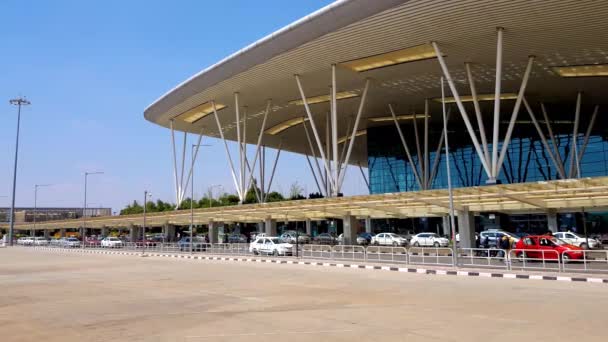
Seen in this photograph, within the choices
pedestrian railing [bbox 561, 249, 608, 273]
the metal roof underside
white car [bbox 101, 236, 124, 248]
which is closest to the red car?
pedestrian railing [bbox 561, 249, 608, 273]

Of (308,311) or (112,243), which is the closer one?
(308,311)

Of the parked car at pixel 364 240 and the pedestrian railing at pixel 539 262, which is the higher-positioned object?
the parked car at pixel 364 240

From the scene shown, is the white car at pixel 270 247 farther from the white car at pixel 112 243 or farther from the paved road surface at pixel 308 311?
the white car at pixel 112 243

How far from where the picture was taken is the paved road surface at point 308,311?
8.79 meters

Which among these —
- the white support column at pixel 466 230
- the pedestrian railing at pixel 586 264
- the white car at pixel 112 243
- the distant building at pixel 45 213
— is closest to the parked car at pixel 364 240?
the white support column at pixel 466 230

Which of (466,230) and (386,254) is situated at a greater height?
(466,230)

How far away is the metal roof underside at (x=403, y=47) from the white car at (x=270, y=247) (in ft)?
40.1

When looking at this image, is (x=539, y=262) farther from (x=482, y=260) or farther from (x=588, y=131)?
(x=588, y=131)

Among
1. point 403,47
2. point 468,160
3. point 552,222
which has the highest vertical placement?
point 403,47

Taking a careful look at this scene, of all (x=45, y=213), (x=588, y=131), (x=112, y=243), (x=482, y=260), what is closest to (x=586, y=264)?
(x=482, y=260)

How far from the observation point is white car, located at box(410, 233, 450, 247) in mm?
42125

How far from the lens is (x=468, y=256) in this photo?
25188mm

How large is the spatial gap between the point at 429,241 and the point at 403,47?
18.0 meters

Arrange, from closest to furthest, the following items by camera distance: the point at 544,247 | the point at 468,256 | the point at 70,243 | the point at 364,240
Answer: the point at 544,247, the point at 468,256, the point at 364,240, the point at 70,243
